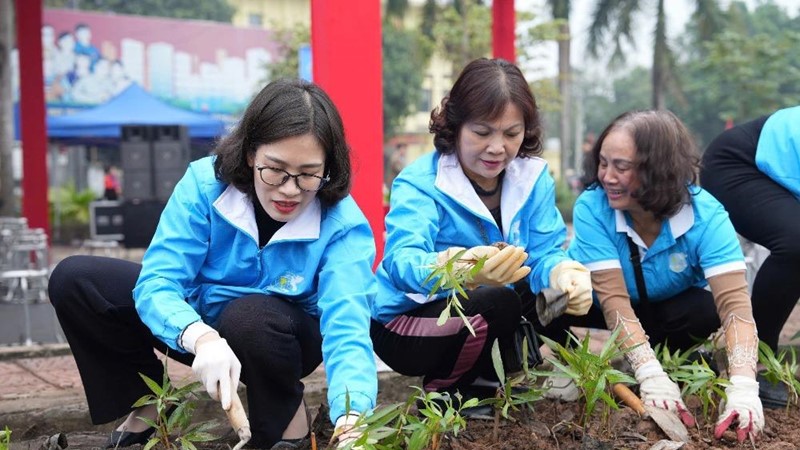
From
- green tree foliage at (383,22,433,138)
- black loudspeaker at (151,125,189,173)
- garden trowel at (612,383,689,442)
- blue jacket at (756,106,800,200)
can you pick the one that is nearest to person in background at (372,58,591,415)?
garden trowel at (612,383,689,442)

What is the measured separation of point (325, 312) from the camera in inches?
87.2

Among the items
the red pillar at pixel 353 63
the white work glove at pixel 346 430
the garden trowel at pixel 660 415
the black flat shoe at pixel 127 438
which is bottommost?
the black flat shoe at pixel 127 438

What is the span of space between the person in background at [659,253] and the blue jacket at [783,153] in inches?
16.7

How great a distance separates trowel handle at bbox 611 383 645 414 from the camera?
2.44 m

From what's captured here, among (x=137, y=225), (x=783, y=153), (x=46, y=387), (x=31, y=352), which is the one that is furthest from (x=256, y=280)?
(x=137, y=225)

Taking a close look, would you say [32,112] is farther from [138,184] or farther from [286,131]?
[286,131]

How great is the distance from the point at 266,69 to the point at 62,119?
947 cm

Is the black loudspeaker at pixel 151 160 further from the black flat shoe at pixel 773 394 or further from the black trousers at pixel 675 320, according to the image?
the black flat shoe at pixel 773 394

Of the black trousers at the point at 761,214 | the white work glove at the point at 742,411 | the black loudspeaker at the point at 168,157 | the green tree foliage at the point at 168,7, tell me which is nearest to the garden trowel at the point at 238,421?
the white work glove at the point at 742,411

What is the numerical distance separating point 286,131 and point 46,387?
1.84m

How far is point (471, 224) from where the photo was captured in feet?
8.49

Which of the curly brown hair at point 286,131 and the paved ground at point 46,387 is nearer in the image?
the curly brown hair at point 286,131

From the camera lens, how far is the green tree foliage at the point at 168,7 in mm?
37125

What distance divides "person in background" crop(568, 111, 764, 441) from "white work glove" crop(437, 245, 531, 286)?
50cm
